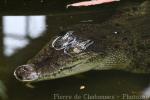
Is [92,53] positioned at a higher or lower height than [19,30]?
lower

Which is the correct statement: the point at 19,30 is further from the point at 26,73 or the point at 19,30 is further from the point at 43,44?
the point at 26,73

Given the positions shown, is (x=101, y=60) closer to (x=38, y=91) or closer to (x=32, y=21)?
(x=38, y=91)

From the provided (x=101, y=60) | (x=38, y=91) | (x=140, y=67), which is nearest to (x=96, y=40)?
(x=101, y=60)

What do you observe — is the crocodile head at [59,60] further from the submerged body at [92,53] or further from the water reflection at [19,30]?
the water reflection at [19,30]

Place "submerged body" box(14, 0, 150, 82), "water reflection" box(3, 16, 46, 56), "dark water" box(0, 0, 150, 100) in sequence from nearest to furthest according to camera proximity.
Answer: "dark water" box(0, 0, 150, 100), "submerged body" box(14, 0, 150, 82), "water reflection" box(3, 16, 46, 56)

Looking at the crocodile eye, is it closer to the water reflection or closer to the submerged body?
the submerged body

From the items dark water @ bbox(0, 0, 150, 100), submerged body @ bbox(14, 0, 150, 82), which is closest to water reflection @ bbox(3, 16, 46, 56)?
dark water @ bbox(0, 0, 150, 100)

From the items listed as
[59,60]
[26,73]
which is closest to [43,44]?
[59,60]
